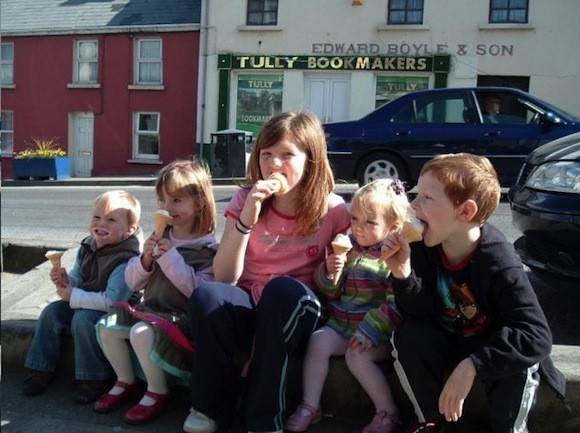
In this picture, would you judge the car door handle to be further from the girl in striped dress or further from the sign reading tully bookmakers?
the sign reading tully bookmakers

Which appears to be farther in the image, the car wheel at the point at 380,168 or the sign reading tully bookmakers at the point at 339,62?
the sign reading tully bookmakers at the point at 339,62

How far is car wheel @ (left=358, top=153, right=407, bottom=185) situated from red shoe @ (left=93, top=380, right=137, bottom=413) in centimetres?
676

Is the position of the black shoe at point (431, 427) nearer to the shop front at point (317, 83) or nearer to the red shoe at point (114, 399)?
the red shoe at point (114, 399)

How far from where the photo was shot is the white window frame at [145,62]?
19.0 m

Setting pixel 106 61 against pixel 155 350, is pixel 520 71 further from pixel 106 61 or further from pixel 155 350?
pixel 155 350

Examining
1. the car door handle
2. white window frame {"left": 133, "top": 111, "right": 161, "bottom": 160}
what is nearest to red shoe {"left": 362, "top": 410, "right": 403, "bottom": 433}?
the car door handle

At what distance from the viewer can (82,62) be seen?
66.0ft

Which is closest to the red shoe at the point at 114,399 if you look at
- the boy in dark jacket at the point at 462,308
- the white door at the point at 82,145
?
the boy in dark jacket at the point at 462,308

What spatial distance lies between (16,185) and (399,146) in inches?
440

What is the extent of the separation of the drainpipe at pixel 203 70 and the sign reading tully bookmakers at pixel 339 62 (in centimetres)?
53

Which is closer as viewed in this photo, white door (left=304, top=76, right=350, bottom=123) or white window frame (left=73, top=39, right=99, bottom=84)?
white door (left=304, top=76, right=350, bottom=123)

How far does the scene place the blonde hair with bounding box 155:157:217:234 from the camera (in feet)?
9.49

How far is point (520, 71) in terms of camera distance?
1574 cm

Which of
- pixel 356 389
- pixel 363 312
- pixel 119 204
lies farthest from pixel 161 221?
pixel 356 389
